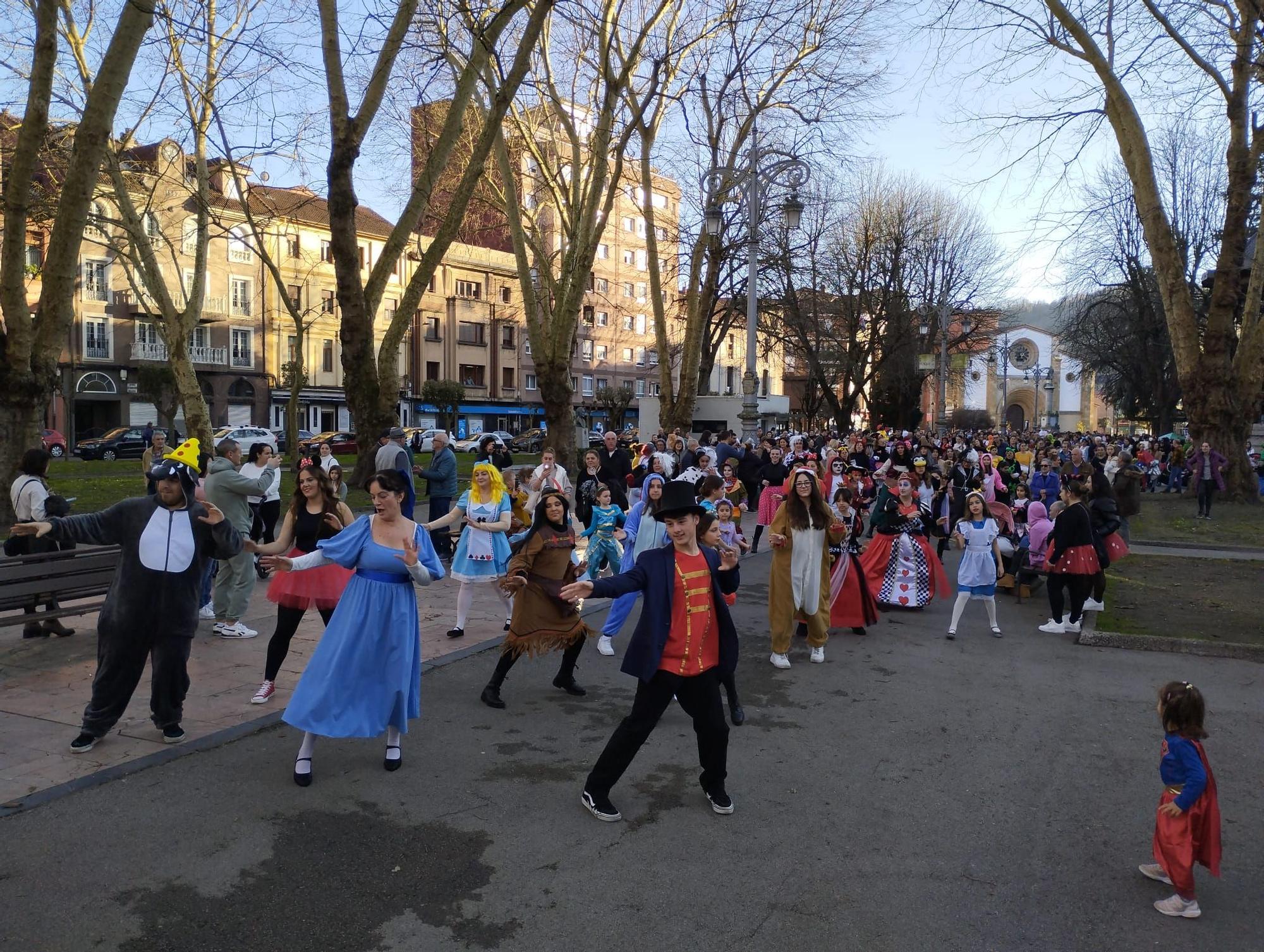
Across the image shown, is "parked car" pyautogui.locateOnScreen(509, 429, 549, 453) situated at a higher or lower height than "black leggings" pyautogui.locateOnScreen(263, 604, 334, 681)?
higher

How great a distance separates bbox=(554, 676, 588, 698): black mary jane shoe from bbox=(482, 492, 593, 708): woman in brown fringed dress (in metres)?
0.37

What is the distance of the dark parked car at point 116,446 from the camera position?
38.5 metres

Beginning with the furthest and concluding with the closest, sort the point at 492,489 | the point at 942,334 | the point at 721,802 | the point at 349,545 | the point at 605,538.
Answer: the point at 942,334 < the point at 492,489 < the point at 605,538 < the point at 349,545 < the point at 721,802

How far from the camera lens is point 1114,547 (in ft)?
34.4

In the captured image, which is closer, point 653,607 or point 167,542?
point 653,607

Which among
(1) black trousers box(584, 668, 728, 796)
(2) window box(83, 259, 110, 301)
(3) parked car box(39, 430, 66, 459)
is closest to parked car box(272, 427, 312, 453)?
(3) parked car box(39, 430, 66, 459)

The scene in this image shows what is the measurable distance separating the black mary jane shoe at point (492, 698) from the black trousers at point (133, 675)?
1.95 m

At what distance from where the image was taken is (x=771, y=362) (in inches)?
3361

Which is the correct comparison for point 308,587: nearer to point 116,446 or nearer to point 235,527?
point 235,527

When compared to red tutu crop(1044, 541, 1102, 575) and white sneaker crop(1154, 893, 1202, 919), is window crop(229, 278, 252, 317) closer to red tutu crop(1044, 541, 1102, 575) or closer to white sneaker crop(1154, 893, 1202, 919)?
red tutu crop(1044, 541, 1102, 575)

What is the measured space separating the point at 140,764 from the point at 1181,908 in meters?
5.10

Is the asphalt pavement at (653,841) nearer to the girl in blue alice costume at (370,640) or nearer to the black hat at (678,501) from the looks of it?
the girl in blue alice costume at (370,640)

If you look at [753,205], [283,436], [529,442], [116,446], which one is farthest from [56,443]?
[753,205]

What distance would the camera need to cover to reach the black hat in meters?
4.84
